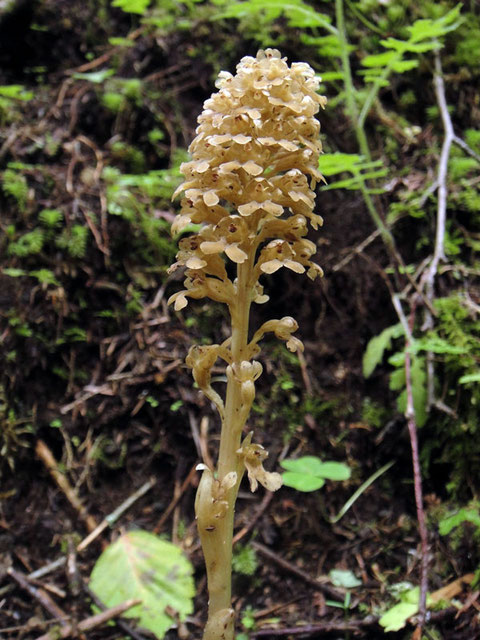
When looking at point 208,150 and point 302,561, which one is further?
point 302,561

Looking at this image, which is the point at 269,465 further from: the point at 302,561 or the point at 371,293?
the point at 371,293

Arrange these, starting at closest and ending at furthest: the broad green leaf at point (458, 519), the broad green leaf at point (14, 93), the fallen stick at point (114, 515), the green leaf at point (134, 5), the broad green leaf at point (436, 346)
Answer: the broad green leaf at point (458, 519) → the broad green leaf at point (436, 346) → the fallen stick at point (114, 515) → the broad green leaf at point (14, 93) → the green leaf at point (134, 5)

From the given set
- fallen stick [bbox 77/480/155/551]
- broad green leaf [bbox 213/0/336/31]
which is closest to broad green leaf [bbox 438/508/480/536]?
fallen stick [bbox 77/480/155/551]

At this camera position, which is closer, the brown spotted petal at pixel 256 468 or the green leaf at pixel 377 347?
the brown spotted petal at pixel 256 468

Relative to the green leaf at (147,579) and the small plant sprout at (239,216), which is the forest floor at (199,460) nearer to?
the green leaf at (147,579)

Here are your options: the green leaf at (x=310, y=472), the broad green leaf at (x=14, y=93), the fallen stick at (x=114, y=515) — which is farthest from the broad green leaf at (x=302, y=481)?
the broad green leaf at (x=14, y=93)

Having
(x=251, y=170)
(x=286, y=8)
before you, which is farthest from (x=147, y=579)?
(x=286, y=8)

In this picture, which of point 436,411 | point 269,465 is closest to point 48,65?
point 269,465

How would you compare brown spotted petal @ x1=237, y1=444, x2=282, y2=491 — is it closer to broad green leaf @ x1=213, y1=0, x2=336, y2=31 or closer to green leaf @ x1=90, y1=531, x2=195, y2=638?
green leaf @ x1=90, y1=531, x2=195, y2=638
